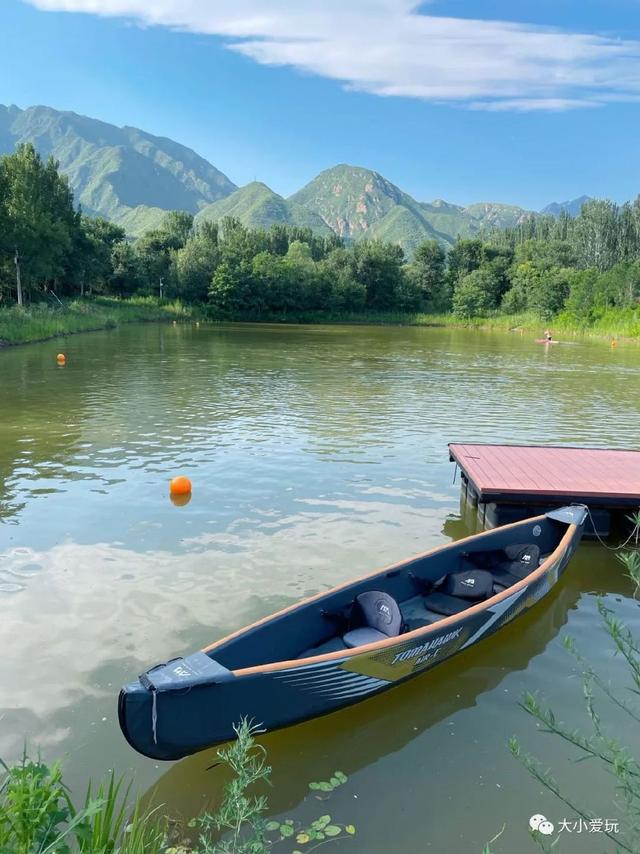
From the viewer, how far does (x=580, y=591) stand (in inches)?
310

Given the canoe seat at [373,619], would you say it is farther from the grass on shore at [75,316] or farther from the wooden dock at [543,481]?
the grass on shore at [75,316]

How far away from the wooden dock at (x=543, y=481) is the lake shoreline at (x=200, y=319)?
26695mm

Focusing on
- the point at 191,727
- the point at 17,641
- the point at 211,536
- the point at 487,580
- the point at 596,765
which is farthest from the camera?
the point at 211,536

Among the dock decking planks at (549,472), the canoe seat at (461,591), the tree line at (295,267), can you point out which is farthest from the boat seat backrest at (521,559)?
A: the tree line at (295,267)

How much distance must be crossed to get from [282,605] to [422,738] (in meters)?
2.29

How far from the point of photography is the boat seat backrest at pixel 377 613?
5.71 meters

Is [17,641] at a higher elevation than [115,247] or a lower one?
lower

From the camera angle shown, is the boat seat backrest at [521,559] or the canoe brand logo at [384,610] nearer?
the canoe brand logo at [384,610]

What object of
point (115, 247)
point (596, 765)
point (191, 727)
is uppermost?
point (115, 247)

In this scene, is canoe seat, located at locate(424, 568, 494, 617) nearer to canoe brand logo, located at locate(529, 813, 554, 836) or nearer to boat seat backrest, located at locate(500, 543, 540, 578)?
boat seat backrest, located at locate(500, 543, 540, 578)

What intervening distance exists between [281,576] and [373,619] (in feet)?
6.72

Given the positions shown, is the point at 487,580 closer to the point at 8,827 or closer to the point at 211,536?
the point at 211,536

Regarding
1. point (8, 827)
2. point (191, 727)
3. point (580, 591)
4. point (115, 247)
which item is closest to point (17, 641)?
point (191, 727)

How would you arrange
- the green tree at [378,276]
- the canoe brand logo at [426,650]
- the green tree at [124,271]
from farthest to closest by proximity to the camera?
the green tree at [378,276] → the green tree at [124,271] → the canoe brand logo at [426,650]
